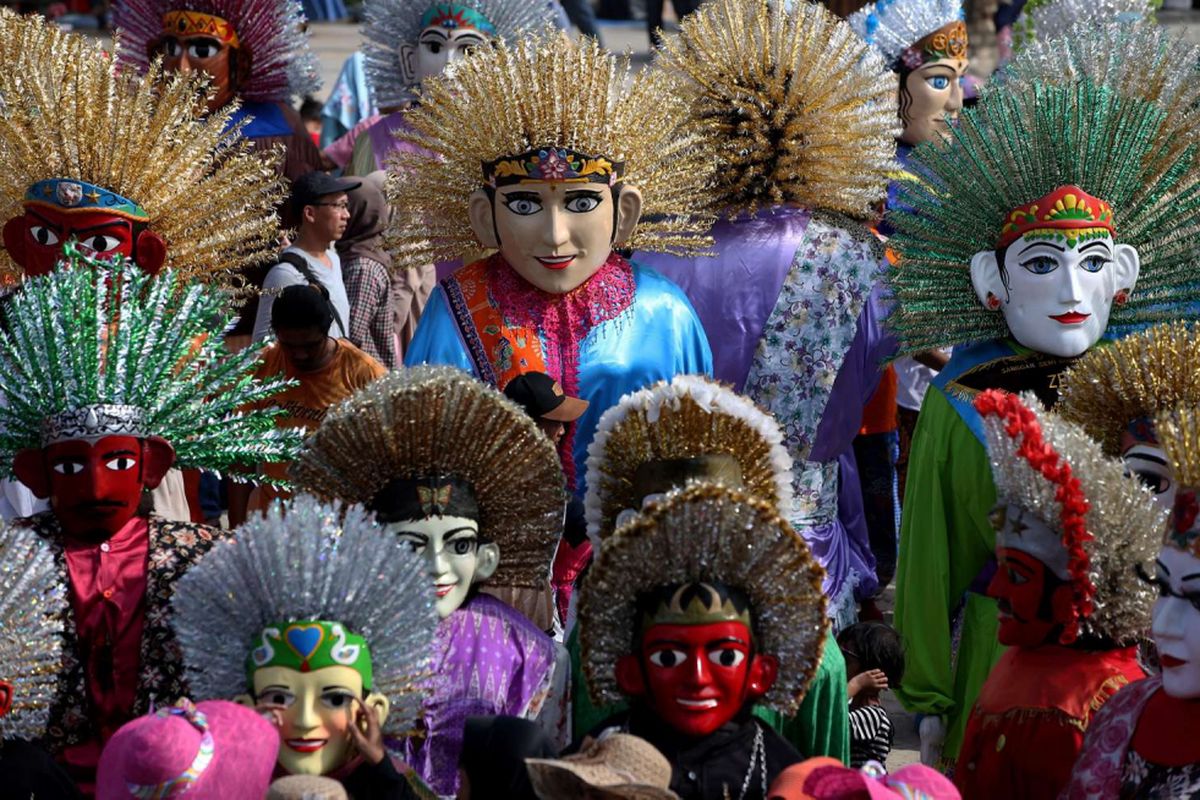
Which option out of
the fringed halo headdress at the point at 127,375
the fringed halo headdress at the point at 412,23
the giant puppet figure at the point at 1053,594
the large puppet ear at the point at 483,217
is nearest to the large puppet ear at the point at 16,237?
the fringed halo headdress at the point at 127,375

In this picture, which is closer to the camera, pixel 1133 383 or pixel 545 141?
pixel 1133 383

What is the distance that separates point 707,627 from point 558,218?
5.94ft

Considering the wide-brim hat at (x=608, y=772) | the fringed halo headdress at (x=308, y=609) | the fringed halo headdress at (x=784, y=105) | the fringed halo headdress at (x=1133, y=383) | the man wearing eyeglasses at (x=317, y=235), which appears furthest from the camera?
the man wearing eyeglasses at (x=317, y=235)

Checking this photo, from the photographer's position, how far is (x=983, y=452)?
16.6 feet

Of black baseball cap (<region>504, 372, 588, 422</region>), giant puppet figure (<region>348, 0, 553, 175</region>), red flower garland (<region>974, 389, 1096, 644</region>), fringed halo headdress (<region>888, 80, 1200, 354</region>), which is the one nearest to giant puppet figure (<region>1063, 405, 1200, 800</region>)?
red flower garland (<region>974, 389, 1096, 644</region>)

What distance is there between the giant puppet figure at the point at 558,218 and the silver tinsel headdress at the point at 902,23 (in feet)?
7.96

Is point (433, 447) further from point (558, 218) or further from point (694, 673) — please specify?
point (558, 218)

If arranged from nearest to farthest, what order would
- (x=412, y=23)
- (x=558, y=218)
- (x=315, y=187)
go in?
1. (x=558, y=218)
2. (x=315, y=187)
3. (x=412, y=23)

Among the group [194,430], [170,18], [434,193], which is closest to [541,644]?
[194,430]

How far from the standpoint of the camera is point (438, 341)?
5520 millimetres

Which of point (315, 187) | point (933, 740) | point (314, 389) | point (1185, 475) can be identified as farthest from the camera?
point (315, 187)

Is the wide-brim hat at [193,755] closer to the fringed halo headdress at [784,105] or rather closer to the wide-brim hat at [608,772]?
the wide-brim hat at [608,772]

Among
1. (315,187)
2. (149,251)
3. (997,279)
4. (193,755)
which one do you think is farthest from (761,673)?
(315,187)

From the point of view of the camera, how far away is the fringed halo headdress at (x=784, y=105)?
20.1ft
